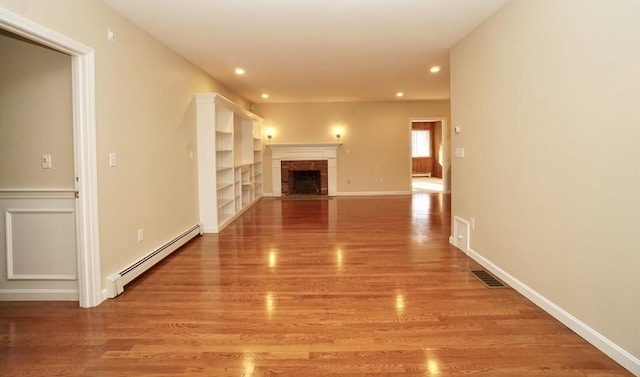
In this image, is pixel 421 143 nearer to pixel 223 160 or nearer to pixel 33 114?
pixel 223 160

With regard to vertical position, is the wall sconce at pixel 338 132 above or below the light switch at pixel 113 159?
above

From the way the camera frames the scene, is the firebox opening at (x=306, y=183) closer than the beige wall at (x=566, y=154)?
No

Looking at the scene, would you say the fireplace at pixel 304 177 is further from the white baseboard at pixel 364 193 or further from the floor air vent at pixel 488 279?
the floor air vent at pixel 488 279

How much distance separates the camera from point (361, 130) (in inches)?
377

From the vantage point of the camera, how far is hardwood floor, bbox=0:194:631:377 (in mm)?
2004

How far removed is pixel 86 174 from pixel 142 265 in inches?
44.3

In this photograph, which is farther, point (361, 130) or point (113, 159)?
point (361, 130)

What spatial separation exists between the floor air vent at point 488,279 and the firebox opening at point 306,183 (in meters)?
6.69

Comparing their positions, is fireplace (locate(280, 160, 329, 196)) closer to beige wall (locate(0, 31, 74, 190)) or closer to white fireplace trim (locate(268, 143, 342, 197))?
white fireplace trim (locate(268, 143, 342, 197))

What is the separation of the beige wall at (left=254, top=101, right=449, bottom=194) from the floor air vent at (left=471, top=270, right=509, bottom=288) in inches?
247

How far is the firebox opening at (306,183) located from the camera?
32.7ft

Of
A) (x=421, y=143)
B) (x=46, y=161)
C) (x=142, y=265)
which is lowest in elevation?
(x=142, y=265)

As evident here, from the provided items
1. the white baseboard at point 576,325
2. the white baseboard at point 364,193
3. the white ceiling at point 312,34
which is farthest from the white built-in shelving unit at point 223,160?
the white baseboard at point 576,325

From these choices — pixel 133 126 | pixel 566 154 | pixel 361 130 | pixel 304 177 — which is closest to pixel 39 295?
pixel 133 126
